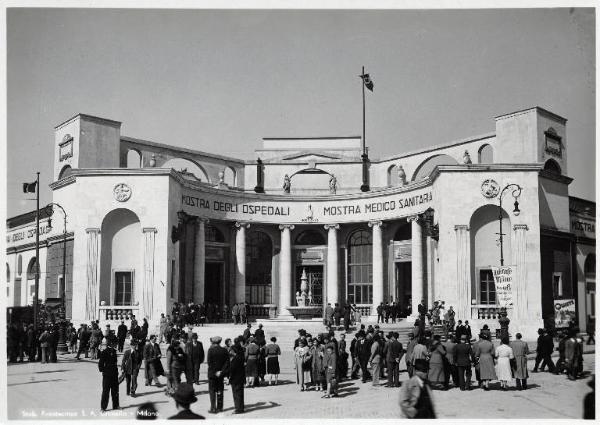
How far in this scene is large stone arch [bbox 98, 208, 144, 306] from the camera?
3953 cm

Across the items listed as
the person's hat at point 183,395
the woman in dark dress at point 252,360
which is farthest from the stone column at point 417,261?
the person's hat at point 183,395

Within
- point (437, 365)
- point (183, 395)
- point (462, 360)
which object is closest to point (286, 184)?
point (462, 360)

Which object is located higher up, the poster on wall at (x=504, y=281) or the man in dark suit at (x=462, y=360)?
the poster on wall at (x=504, y=281)

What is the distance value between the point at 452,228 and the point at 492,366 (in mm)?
17802

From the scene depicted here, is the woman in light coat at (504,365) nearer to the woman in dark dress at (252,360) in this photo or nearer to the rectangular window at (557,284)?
the woman in dark dress at (252,360)

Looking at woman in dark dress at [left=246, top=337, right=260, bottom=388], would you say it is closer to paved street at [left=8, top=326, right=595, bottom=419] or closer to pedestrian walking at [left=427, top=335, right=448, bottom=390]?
paved street at [left=8, top=326, right=595, bottom=419]

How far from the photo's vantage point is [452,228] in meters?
39.0

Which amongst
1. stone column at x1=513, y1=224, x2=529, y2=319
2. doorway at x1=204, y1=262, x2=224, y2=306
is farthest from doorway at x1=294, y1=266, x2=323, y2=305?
stone column at x1=513, y1=224, x2=529, y2=319

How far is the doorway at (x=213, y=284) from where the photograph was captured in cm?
4762

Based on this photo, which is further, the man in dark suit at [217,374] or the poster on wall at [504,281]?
the poster on wall at [504,281]

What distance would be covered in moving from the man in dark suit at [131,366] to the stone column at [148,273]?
17.1m

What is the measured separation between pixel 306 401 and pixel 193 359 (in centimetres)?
387
